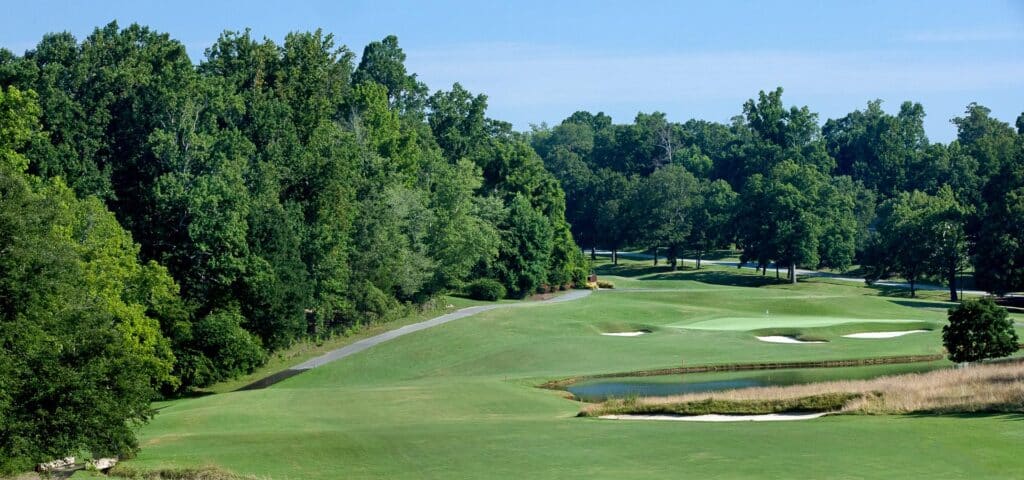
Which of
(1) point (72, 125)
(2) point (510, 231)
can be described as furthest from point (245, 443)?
(2) point (510, 231)

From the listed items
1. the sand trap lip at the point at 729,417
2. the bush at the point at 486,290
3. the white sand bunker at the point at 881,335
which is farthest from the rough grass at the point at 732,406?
the bush at the point at 486,290

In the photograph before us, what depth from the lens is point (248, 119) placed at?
3034 inches

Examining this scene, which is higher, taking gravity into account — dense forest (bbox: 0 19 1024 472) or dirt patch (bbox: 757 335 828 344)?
dense forest (bbox: 0 19 1024 472)

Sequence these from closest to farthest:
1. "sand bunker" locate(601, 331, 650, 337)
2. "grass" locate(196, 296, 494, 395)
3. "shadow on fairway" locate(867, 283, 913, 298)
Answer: "grass" locate(196, 296, 494, 395)
"sand bunker" locate(601, 331, 650, 337)
"shadow on fairway" locate(867, 283, 913, 298)

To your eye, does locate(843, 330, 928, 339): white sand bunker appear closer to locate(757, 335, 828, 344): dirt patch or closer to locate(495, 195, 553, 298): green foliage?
locate(757, 335, 828, 344): dirt patch

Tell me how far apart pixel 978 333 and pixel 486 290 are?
53.1 meters

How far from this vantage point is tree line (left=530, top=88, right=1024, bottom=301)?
4193 inches

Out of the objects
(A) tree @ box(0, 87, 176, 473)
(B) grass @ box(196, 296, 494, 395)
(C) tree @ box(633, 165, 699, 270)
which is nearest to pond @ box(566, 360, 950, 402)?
(B) grass @ box(196, 296, 494, 395)

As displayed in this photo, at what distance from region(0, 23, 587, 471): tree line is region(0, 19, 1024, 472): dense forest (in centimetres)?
12

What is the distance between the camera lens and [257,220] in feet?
208

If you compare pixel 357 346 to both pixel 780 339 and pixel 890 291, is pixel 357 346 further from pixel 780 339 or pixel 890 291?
pixel 890 291

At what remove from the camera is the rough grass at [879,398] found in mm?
36094

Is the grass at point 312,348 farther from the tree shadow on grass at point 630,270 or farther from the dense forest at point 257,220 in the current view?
the tree shadow on grass at point 630,270

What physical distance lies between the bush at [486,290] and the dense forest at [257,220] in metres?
0.46
